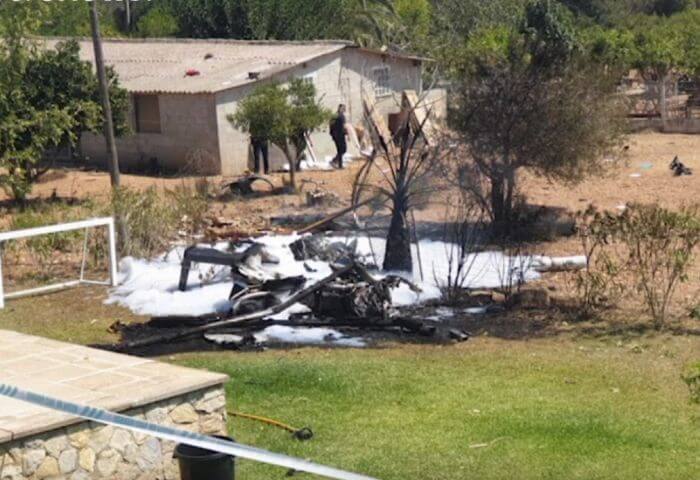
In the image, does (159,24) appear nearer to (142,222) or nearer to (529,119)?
(529,119)

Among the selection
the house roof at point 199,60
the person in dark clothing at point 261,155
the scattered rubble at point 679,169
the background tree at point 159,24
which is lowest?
→ the scattered rubble at point 679,169

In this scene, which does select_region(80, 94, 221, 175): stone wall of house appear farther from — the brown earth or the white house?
the brown earth

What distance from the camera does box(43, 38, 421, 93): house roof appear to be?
30.1 m

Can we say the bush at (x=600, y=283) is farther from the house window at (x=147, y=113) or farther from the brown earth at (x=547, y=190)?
the house window at (x=147, y=113)

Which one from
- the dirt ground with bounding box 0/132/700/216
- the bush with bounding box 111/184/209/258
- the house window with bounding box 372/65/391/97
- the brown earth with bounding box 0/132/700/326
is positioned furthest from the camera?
the house window with bounding box 372/65/391/97

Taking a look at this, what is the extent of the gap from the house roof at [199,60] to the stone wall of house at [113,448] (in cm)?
2070

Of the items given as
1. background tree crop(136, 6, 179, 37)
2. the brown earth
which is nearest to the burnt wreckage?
the brown earth

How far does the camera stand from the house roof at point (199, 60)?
30.1 m

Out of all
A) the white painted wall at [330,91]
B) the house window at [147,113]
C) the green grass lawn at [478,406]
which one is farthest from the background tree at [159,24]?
the green grass lawn at [478,406]

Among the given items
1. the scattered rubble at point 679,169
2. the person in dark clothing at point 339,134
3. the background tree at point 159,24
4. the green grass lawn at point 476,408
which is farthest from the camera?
the background tree at point 159,24

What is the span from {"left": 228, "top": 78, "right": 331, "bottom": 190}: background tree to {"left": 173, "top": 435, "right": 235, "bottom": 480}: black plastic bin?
742 inches

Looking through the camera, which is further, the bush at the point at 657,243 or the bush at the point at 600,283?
the bush at the point at 600,283

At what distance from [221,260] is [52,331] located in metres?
2.11

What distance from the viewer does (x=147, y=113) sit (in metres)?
31.0
